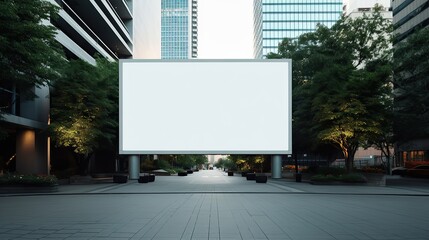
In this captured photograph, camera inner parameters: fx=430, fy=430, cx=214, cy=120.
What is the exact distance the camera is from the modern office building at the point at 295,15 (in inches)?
6068

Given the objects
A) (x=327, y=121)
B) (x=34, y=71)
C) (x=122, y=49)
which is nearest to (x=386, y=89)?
(x=327, y=121)

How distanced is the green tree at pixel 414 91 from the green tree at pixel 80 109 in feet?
84.6

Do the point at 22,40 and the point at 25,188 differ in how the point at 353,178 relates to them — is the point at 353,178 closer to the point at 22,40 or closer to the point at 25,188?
the point at 25,188

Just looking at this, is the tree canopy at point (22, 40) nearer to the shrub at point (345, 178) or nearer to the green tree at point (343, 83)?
the green tree at point (343, 83)

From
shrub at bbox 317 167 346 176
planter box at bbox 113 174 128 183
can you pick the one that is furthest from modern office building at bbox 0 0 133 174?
shrub at bbox 317 167 346 176

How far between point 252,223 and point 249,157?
4886 centimetres

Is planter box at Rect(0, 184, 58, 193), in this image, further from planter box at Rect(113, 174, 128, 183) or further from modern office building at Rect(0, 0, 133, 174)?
planter box at Rect(113, 174, 128, 183)

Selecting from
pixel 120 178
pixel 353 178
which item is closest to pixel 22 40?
pixel 120 178

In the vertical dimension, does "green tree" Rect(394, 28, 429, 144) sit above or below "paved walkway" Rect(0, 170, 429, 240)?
above

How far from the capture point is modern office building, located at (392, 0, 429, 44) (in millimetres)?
65125

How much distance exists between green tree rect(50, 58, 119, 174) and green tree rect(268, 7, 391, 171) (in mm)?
17631

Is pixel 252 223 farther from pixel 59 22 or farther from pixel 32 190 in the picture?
pixel 59 22

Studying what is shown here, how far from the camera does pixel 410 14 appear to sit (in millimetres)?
69812

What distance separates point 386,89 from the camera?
35.9 meters
